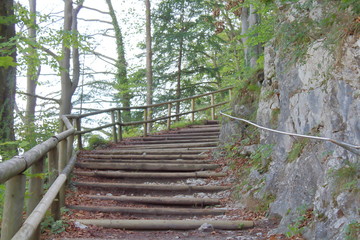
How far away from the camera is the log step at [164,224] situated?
5.20m

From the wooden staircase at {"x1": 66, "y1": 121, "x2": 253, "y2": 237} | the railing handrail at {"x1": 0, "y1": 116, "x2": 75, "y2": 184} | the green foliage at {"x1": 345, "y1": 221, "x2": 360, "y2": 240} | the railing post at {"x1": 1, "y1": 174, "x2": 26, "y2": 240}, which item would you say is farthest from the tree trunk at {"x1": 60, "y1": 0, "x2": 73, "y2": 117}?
the green foliage at {"x1": 345, "y1": 221, "x2": 360, "y2": 240}

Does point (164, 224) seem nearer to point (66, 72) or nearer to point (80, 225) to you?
point (80, 225)

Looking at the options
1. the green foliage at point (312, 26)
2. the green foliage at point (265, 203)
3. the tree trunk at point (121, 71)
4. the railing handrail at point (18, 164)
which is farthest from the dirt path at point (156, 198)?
the tree trunk at point (121, 71)

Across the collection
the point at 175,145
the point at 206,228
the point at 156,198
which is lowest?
the point at 206,228

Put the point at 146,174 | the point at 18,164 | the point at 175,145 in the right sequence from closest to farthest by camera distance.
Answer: the point at 18,164, the point at 146,174, the point at 175,145

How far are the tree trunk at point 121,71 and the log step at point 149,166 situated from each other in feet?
31.6

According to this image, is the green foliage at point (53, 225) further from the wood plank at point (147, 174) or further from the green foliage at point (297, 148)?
the wood plank at point (147, 174)

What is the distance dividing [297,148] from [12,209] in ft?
12.7

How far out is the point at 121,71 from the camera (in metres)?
19.7

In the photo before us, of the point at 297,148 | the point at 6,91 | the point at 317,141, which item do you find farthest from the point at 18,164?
the point at 6,91

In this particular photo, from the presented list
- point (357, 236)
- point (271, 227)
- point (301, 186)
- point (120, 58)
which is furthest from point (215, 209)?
point (120, 58)

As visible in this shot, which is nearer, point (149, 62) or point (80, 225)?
point (80, 225)

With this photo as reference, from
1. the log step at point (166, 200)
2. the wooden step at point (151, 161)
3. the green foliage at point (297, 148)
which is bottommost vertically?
the log step at point (166, 200)

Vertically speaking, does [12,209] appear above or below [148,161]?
above
